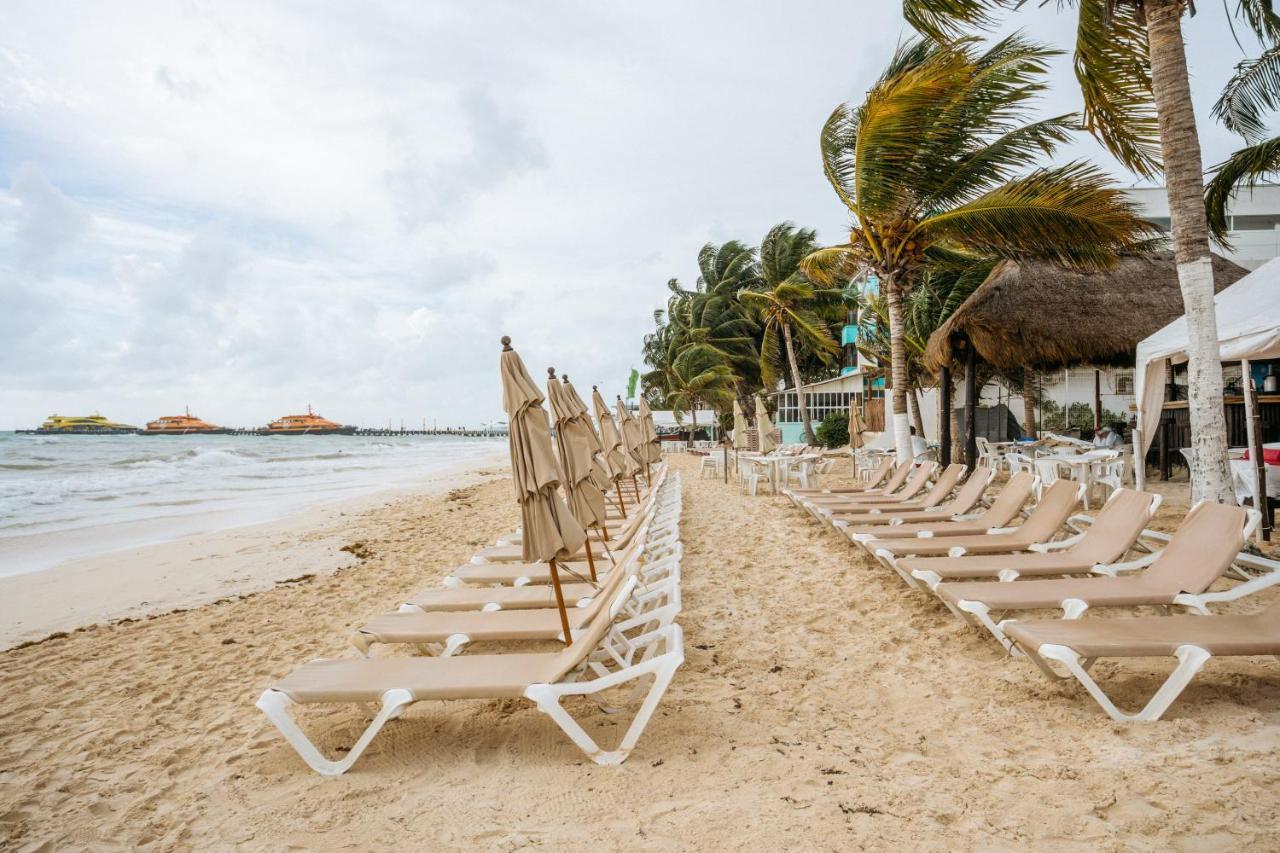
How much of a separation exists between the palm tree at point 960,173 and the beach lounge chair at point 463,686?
26.9 feet

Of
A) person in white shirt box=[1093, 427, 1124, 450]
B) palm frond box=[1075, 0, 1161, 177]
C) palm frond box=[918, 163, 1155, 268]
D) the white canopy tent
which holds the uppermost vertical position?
palm frond box=[1075, 0, 1161, 177]

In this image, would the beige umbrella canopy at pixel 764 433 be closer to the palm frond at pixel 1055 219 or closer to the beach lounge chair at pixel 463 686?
the palm frond at pixel 1055 219

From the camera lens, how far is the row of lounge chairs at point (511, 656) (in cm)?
253

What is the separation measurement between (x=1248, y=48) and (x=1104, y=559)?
7.67m

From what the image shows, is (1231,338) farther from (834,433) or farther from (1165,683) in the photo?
(834,433)

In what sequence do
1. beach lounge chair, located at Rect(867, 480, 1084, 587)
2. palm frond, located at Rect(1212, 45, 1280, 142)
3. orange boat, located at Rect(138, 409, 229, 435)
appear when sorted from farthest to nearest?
orange boat, located at Rect(138, 409, 229, 435), palm frond, located at Rect(1212, 45, 1280, 142), beach lounge chair, located at Rect(867, 480, 1084, 587)

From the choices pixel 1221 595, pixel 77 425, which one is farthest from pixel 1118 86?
pixel 77 425

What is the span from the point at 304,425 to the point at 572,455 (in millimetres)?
97720

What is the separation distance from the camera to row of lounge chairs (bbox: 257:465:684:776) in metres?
2.53

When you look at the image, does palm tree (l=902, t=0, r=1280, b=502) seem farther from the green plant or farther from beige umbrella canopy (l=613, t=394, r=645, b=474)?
the green plant

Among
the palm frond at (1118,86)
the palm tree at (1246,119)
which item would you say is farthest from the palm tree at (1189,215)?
the palm tree at (1246,119)

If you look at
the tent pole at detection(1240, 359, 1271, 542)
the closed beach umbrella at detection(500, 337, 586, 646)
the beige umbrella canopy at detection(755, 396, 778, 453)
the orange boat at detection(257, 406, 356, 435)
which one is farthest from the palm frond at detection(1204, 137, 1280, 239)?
the orange boat at detection(257, 406, 356, 435)

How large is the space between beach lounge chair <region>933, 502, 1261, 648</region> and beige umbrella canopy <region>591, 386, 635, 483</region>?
16.9ft

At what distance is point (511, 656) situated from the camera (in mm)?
2893
